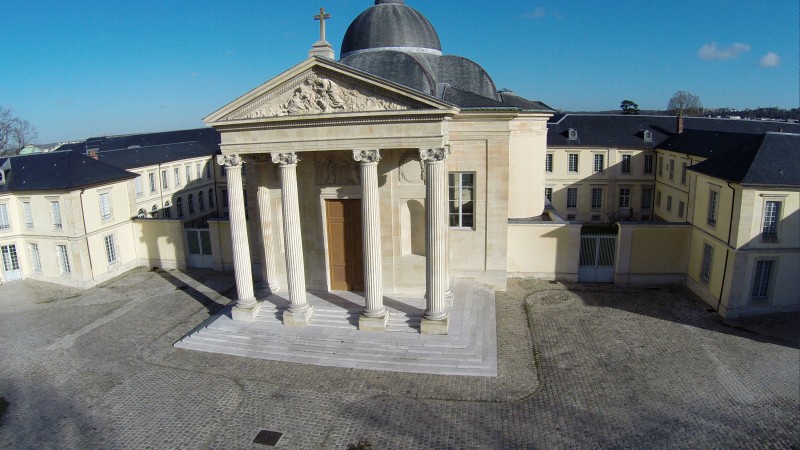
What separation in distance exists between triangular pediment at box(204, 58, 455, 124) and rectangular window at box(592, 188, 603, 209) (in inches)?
1193

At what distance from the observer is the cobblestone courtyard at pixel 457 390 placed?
11.2 m

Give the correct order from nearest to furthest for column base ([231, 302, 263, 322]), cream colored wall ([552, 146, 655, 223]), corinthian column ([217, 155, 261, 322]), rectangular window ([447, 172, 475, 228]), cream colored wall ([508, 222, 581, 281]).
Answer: corinthian column ([217, 155, 261, 322]), column base ([231, 302, 263, 322]), rectangular window ([447, 172, 475, 228]), cream colored wall ([508, 222, 581, 281]), cream colored wall ([552, 146, 655, 223])

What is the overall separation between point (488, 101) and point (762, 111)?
4291cm

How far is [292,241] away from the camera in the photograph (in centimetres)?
Result: 1582

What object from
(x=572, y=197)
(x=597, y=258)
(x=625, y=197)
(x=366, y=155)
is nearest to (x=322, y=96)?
(x=366, y=155)

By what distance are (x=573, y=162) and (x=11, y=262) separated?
37608 mm

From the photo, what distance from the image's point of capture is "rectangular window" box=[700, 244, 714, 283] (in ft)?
61.0

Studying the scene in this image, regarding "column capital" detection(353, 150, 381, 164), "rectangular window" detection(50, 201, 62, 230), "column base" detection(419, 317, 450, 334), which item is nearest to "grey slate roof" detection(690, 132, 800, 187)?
"column base" detection(419, 317, 450, 334)

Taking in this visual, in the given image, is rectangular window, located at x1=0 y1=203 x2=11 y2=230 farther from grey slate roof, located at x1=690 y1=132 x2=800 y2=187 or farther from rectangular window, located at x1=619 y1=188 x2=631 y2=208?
rectangular window, located at x1=619 y1=188 x2=631 y2=208

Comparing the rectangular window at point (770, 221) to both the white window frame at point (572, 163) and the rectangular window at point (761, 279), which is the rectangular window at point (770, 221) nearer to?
the rectangular window at point (761, 279)

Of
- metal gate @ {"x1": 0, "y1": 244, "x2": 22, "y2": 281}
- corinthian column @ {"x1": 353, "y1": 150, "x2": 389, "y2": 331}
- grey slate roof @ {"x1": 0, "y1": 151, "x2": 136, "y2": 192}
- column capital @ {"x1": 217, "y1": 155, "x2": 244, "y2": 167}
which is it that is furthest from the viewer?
metal gate @ {"x1": 0, "y1": 244, "x2": 22, "y2": 281}

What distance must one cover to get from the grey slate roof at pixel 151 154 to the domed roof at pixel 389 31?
20828 millimetres

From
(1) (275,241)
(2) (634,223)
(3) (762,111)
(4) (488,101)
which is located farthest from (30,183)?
(3) (762,111)

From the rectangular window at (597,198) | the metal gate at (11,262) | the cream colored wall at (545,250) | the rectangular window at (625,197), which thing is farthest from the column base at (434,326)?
the rectangular window at (625,197)
